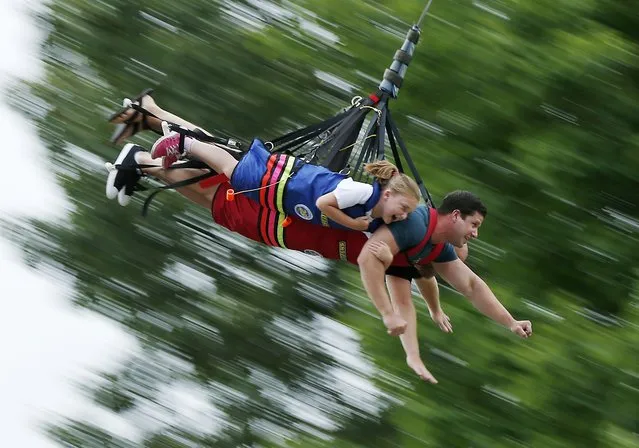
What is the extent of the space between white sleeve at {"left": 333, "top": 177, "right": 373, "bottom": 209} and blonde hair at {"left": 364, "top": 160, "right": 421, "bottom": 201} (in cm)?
6

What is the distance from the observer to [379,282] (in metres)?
4.96

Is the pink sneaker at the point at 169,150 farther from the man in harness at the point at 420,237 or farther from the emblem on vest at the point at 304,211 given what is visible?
the man in harness at the point at 420,237

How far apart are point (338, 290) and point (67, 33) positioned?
255 cm

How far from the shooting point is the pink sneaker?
210 inches

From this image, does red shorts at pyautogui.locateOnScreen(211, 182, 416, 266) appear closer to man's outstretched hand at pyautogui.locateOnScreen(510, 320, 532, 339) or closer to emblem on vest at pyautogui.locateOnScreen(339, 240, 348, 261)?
emblem on vest at pyautogui.locateOnScreen(339, 240, 348, 261)

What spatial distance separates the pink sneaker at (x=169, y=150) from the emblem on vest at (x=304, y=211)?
0.54 metres

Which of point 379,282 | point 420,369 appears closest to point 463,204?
point 379,282

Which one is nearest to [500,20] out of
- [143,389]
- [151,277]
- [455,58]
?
[455,58]

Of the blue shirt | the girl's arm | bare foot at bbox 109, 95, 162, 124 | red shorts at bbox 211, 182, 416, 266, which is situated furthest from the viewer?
bare foot at bbox 109, 95, 162, 124

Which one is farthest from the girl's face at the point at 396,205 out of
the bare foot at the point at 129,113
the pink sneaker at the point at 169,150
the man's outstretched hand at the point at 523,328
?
the bare foot at the point at 129,113

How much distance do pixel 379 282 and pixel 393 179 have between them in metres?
0.38

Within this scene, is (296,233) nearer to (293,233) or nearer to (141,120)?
(293,233)

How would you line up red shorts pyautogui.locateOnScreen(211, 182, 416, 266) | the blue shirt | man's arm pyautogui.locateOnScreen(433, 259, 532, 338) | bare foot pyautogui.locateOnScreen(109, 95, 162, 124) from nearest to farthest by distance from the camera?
the blue shirt, red shorts pyautogui.locateOnScreen(211, 182, 416, 266), man's arm pyautogui.locateOnScreen(433, 259, 532, 338), bare foot pyautogui.locateOnScreen(109, 95, 162, 124)

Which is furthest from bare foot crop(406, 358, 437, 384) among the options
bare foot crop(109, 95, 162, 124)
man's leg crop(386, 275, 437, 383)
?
bare foot crop(109, 95, 162, 124)
